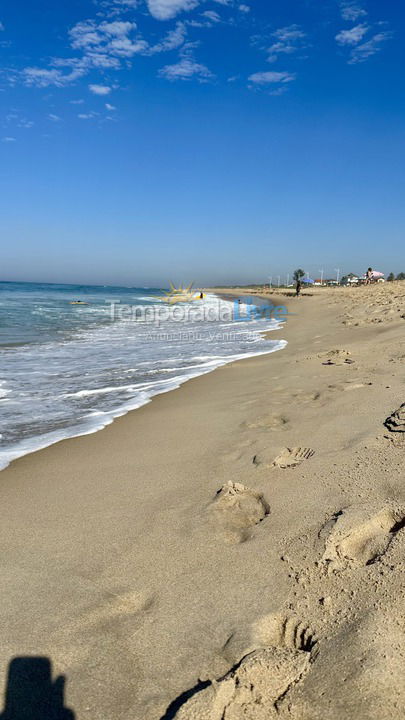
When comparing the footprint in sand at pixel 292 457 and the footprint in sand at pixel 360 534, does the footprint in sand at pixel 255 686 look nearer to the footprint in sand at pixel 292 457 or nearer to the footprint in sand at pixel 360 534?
the footprint in sand at pixel 360 534

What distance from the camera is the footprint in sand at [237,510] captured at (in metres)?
2.52

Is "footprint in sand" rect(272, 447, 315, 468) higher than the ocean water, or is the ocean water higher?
"footprint in sand" rect(272, 447, 315, 468)

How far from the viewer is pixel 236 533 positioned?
2.50 m

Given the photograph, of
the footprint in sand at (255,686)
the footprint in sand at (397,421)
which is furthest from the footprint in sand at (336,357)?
the footprint in sand at (255,686)

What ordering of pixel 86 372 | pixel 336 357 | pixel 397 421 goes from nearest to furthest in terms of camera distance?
pixel 397 421, pixel 336 357, pixel 86 372

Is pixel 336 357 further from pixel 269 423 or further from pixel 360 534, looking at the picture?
pixel 360 534

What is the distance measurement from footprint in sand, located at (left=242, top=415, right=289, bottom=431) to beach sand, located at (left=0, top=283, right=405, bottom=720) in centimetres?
12

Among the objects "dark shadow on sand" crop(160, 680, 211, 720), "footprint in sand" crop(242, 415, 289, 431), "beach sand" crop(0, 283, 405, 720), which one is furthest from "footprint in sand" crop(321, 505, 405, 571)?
"footprint in sand" crop(242, 415, 289, 431)

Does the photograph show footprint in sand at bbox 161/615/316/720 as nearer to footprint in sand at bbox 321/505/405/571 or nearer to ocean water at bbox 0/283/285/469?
footprint in sand at bbox 321/505/405/571

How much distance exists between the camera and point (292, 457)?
11.2ft

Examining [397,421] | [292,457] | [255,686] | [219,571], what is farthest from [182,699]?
[397,421]

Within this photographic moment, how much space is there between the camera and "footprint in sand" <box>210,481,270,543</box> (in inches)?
99.1

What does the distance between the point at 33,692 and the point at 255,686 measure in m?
0.81

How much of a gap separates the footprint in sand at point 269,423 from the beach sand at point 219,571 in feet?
0.39
